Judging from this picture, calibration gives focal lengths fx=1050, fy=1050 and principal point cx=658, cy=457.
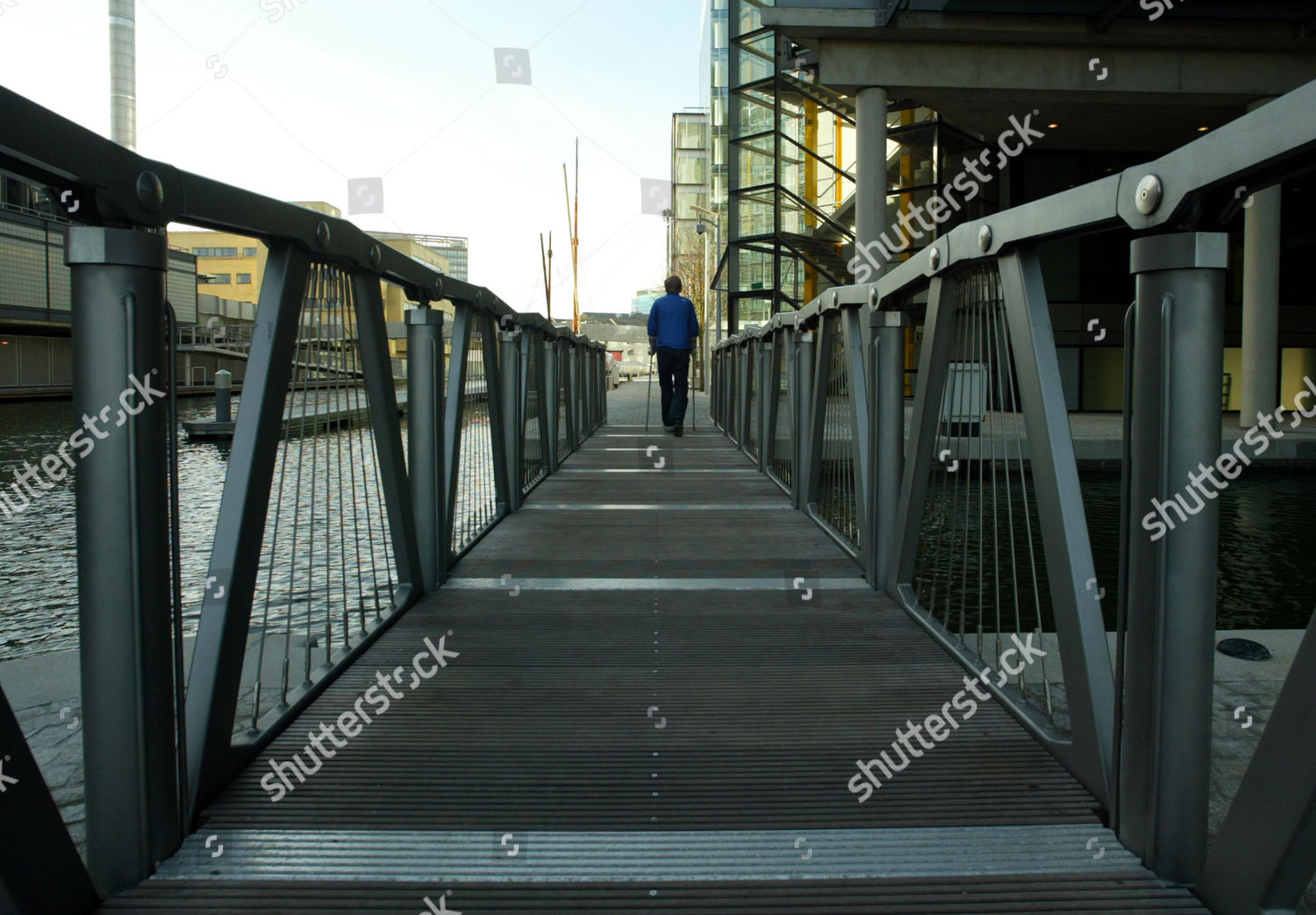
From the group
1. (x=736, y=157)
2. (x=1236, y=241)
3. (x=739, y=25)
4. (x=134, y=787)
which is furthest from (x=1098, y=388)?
(x=134, y=787)

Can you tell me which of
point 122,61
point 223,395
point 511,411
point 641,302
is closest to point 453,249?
point 641,302

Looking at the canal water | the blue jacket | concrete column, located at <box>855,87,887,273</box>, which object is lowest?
the canal water

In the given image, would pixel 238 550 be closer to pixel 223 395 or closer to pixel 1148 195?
pixel 1148 195

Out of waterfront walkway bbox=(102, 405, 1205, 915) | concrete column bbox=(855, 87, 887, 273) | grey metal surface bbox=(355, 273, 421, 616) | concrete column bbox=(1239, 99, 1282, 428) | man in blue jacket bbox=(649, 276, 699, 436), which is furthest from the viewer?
concrete column bbox=(1239, 99, 1282, 428)

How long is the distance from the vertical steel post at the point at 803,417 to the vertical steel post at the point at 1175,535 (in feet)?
13.0

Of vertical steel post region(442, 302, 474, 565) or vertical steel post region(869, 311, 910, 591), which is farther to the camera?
vertical steel post region(442, 302, 474, 565)

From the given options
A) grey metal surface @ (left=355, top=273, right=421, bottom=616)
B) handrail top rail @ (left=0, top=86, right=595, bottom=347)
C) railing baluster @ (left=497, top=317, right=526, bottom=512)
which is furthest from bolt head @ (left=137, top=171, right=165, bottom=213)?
railing baluster @ (left=497, top=317, right=526, bottom=512)

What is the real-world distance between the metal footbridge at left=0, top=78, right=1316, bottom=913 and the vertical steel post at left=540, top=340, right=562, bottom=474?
4270mm

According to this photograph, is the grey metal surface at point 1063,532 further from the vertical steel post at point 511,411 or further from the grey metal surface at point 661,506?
the vertical steel post at point 511,411

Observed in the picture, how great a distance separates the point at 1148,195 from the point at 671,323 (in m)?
10.0

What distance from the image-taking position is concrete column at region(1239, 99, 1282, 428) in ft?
49.2

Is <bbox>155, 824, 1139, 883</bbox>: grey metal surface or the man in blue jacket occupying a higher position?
the man in blue jacket

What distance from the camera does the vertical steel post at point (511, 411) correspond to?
6094mm

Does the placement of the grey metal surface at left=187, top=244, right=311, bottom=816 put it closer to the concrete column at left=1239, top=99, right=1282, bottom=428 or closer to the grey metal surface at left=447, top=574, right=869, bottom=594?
the grey metal surface at left=447, top=574, right=869, bottom=594
